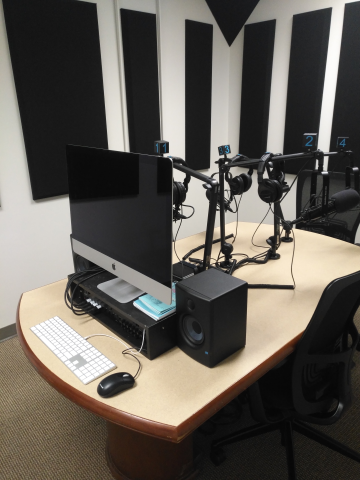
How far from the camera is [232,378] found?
1.00 m

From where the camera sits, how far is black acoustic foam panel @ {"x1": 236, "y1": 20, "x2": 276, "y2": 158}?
316 centimetres

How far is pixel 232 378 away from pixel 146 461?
Result: 589 millimetres

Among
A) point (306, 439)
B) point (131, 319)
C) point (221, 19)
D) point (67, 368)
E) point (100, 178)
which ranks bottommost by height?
point (306, 439)

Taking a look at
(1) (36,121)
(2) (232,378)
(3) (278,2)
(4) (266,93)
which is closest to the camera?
(2) (232,378)

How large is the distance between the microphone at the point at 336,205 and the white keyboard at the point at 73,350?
948mm

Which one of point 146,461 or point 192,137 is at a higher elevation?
point 192,137

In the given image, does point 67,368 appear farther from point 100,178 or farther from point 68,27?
point 68,27

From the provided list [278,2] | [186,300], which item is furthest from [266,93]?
[186,300]

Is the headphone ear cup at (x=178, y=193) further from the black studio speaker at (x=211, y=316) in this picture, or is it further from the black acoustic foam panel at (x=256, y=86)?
the black acoustic foam panel at (x=256, y=86)

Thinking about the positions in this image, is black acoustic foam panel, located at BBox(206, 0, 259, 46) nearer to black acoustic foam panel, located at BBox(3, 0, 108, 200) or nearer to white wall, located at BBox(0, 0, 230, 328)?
white wall, located at BBox(0, 0, 230, 328)

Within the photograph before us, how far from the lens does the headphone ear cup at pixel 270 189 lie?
61.3 inches

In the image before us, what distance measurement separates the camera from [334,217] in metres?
2.53

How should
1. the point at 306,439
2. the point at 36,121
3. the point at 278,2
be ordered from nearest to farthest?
the point at 306,439, the point at 36,121, the point at 278,2

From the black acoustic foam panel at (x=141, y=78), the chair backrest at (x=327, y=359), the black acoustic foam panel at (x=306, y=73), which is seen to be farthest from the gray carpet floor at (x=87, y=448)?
the black acoustic foam panel at (x=306, y=73)
